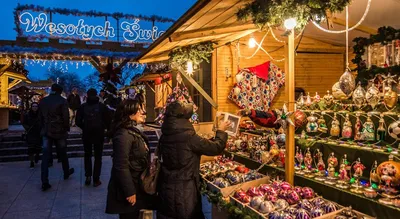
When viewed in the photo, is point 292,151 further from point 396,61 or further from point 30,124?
point 30,124

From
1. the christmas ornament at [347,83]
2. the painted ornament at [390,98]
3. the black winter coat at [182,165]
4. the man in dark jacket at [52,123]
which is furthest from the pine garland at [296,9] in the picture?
the man in dark jacket at [52,123]

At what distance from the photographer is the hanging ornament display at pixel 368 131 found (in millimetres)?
3186

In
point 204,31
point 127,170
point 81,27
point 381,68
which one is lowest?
point 127,170

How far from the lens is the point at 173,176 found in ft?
9.78

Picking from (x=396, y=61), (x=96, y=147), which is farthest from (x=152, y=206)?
(x=396, y=61)

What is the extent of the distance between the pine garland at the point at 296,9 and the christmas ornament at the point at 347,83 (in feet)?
2.63

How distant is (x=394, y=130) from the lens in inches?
112

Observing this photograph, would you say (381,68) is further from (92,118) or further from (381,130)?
(92,118)

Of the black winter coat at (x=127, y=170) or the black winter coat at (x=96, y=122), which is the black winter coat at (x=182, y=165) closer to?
the black winter coat at (x=127, y=170)

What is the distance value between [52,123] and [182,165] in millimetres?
4219

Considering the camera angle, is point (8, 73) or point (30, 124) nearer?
point (30, 124)

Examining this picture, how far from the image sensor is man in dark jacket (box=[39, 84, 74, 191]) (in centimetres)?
604

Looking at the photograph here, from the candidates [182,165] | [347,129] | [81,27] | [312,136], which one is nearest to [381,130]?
[347,129]

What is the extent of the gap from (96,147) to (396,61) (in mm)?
5768
